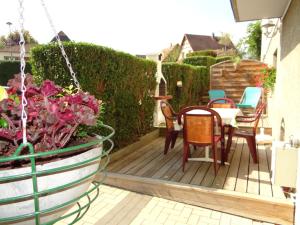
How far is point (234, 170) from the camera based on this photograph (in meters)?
3.77

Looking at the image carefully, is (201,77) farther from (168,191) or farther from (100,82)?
(168,191)

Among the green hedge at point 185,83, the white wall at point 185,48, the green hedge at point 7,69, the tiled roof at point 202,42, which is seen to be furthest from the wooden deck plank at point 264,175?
the white wall at point 185,48

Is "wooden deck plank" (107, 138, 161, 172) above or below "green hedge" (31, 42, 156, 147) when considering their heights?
below

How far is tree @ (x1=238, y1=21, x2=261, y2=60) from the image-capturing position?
13.3 metres

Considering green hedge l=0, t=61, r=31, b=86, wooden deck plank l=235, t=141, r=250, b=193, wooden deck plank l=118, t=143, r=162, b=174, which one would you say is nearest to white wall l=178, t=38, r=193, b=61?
green hedge l=0, t=61, r=31, b=86

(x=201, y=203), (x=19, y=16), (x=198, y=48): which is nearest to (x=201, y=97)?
(x=201, y=203)

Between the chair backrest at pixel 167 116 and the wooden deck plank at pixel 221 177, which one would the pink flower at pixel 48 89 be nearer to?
the wooden deck plank at pixel 221 177

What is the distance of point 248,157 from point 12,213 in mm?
4406

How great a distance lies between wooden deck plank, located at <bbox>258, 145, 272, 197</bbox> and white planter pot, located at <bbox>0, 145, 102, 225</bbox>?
278 centimetres

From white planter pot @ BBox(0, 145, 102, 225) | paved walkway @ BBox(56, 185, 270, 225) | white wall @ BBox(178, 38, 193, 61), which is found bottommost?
paved walkway @ BBox(56, 185, 270, 225)

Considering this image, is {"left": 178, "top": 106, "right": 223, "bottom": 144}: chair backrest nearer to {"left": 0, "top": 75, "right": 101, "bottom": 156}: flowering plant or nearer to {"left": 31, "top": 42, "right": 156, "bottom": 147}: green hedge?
{"left": 31, "top": 42, "right": 156, "bottom": 147}: green hedge

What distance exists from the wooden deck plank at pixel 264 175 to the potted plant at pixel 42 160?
2.79 metres

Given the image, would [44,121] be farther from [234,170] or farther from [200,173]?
[234,170]

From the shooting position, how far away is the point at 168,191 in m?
3.14
